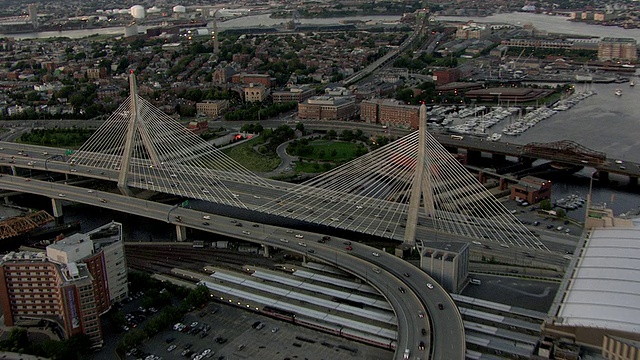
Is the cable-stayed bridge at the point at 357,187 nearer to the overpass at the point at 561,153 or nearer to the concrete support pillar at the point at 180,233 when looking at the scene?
the concrete support pillar at the point at 180,233

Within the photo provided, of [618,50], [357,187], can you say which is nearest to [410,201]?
[357,187]

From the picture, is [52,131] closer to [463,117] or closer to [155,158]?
[155,158]

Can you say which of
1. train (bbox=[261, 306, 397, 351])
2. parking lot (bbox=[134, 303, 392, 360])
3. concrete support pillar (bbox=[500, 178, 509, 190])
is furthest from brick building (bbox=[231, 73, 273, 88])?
parking lot (bbox=[134, 303, 392, 360])

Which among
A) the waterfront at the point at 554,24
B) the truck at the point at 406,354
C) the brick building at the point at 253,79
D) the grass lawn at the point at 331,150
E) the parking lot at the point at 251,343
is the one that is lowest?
the parking lot at the point at 251,343

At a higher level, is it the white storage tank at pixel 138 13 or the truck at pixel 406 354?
the white storage tank at pixel 138 13

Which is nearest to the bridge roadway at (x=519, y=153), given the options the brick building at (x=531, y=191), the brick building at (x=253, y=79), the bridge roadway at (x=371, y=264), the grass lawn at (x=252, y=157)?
the brick building at (x=531, y=191)
